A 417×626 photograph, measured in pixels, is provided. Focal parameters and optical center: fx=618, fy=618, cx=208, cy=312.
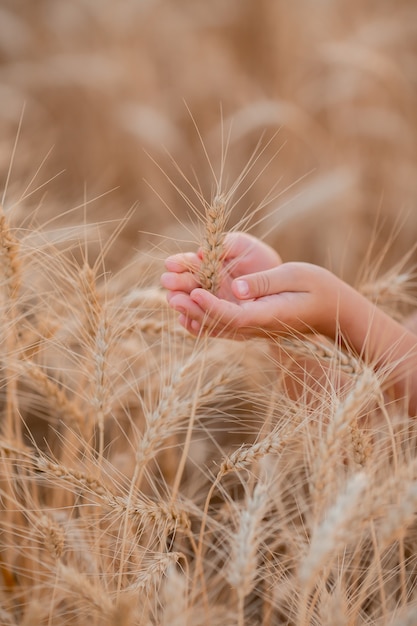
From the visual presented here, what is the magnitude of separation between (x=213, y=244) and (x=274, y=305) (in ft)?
0.36

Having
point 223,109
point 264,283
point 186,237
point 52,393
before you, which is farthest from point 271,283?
point 223,109

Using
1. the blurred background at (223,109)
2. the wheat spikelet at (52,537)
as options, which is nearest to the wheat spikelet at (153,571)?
the wheat spikelet at (52,537)

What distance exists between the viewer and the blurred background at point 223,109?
1802mm

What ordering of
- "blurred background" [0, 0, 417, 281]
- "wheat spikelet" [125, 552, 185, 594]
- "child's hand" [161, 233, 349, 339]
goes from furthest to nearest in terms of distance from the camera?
"blurred background" [0, 0, 417, 281], "child's hand" [161, 233, 349, 339], "wheat spikelet" [125, 552, 185, 594]

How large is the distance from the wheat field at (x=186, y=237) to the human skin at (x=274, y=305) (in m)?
0.04

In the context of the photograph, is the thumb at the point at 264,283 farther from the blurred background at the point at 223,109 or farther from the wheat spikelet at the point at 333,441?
the blurred background at the point at 223,109

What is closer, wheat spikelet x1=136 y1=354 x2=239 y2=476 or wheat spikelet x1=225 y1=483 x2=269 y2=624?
wheat spikelet x1=225 y1=483 x2=269 y2=624

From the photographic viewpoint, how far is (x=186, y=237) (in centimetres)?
153

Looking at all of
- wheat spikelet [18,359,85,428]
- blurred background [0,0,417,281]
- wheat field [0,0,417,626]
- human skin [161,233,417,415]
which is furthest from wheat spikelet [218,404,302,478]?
blurred background [0,0,417,281]

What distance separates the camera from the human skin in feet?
2.43

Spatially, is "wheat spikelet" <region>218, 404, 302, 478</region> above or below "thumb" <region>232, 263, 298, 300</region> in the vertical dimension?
below

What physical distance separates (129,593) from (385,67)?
5.58ft

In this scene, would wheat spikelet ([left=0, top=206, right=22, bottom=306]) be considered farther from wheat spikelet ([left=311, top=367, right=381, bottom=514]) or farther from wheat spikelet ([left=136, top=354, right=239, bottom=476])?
wheat spikelet ([left=311, top=367, right=381, bottom=514])

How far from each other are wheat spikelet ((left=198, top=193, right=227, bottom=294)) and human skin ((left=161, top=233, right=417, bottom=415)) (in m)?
0.02
